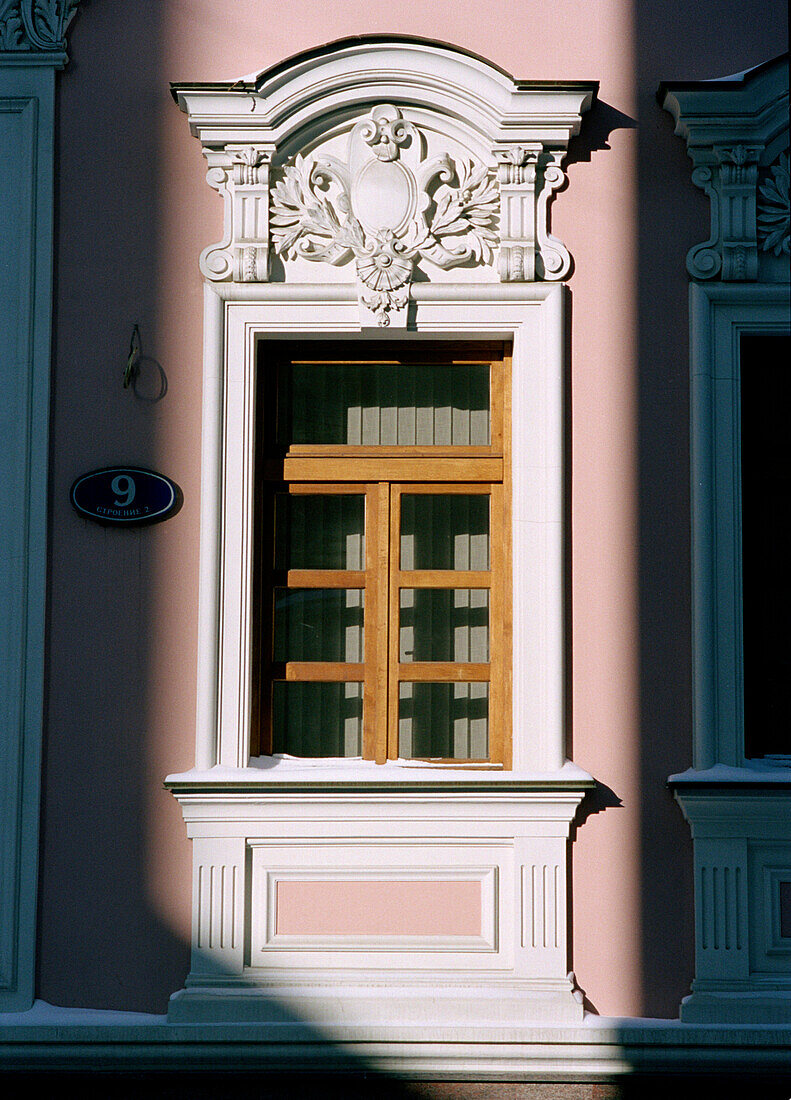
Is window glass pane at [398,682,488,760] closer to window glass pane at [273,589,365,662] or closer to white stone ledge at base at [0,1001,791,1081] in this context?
window glass pane at [273,589,365,662]

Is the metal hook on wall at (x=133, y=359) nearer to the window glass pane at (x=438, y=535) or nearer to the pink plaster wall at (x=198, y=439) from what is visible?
the pink plaster wall at (x=198, y=439)

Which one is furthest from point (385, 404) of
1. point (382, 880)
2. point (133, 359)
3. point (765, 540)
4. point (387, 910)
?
point (387, 910)

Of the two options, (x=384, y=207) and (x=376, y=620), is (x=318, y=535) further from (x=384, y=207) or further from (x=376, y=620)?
(x=384, y=207)

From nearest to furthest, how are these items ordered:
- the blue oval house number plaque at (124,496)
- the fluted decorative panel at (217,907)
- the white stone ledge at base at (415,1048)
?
the white stone ledge at base at (415,1048)
the fluted decorative panel at (217,907)
the blue oval house number plaque at (124,496)

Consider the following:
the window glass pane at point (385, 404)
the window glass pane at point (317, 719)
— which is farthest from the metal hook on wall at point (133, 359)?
the window glass pane at point (317, 719)

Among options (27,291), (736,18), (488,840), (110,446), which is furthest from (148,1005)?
(736,18)

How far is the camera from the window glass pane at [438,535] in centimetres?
568

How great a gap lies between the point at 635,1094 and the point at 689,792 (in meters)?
1.30

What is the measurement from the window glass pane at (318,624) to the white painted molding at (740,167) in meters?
2.20

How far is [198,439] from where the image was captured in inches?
219

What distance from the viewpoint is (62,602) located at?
18.1 feet

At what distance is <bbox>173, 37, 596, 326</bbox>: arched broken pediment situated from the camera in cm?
550

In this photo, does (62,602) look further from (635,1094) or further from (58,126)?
(635,1094)

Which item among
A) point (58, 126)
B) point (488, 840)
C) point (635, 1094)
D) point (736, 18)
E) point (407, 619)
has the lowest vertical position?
point (635, 1094)
